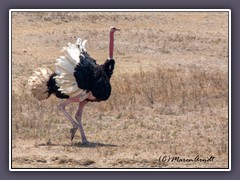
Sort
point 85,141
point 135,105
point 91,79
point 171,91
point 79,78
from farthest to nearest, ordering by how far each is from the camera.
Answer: point 171,91 < point 135,105 < point 85,141 < point 91,79 < point 79,78

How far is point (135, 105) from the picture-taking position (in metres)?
18.1

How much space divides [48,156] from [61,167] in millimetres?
531

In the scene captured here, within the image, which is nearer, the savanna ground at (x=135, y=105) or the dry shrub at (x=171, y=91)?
the savanna ground at (x=135, y=105)

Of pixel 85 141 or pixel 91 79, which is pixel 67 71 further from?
pixel 85 141

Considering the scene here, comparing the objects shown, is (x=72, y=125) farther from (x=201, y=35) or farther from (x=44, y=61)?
(x=201, y=35)

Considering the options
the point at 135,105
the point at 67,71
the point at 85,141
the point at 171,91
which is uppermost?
the point at 67,71

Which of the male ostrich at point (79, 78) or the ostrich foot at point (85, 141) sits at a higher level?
the male ostrich at point (79, 78)

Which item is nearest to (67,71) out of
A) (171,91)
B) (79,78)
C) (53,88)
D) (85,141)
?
(79,78)

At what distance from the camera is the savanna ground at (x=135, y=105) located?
14.4 m

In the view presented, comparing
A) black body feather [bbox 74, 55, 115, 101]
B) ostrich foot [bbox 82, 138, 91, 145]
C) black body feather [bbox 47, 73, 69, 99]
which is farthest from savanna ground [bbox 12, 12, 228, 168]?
black body feather [bbox 74, 55, 115, 101]

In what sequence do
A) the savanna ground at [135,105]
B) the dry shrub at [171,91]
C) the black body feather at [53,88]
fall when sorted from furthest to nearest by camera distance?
1. the dry shrub at [171,91]
2. the black body feather at [53,88]
3. the savanna ground at [135,105]

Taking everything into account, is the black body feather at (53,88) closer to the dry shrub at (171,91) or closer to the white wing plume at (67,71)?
the white wing plume at (67,71)

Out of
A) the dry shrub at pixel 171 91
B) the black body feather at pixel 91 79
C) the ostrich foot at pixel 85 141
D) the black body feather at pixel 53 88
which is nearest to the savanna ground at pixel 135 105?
the dry shrub at pixel 171 91

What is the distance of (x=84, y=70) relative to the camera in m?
14.4
